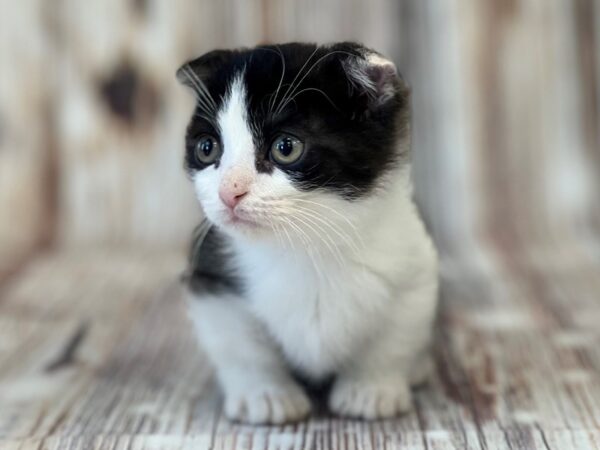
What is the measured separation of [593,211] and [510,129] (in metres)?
0.30

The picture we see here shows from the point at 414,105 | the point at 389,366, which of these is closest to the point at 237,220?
the point at 389,366

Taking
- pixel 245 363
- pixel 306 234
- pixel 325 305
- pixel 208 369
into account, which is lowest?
pixel 208 369

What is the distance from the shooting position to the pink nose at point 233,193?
3.97 ft

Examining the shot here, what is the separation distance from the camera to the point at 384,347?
1.43m

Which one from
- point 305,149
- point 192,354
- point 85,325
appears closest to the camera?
point 305,149

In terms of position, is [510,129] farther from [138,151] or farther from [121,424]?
[121,424]

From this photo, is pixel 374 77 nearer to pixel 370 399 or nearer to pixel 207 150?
pixel 207 150

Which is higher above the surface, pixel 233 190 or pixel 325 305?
pixel 233 190

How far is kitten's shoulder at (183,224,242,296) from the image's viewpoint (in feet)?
4.65

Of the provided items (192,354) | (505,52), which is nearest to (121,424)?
(192,354)

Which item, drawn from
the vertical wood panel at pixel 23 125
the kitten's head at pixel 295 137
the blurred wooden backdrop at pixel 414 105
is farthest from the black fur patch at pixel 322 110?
the vertical wood panel at pixel 23 125

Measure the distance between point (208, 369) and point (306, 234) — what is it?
0.45 meters

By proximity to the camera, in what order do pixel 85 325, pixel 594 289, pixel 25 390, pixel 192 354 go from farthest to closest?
pixel 594 289 < pixel 85 325 < pixel 192 354 < pixel 25 390

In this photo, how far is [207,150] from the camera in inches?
52.1
